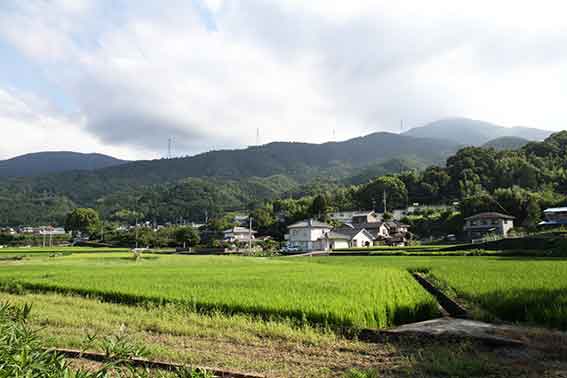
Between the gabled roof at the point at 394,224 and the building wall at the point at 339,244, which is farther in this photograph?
the gabled roof at the point at 394,224

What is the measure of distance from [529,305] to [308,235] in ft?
174

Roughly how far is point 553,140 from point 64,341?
109687mm

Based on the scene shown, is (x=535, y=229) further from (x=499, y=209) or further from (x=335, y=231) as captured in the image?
(x=335, y=231)

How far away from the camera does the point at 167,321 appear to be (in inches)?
381

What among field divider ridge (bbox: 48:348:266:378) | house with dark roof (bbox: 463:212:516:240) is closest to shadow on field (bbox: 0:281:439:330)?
field divider ridge (bbox: 48:348:266:378)

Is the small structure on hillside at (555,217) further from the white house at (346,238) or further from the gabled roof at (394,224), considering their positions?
the gabled roof at (394,224)

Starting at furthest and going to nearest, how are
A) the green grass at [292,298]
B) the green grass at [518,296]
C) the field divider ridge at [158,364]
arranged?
the green grass at [518,296] < the green grass at [292,298] < the field divider ridge at [158,364]

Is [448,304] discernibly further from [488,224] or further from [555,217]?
[555,217]

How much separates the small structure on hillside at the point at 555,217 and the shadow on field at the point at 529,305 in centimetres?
4553

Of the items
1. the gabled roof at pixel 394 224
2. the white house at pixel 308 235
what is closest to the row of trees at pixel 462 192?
the gabled roof at pixel 394 224

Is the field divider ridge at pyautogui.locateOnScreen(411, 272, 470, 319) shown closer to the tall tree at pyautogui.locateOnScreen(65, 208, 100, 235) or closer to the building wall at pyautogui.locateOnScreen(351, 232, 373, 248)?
the building wall at pyautogui.locateOnScreen(351, 232, 373, 248)

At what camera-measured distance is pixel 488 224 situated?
186ft

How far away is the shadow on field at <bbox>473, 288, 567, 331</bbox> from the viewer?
918 centimetres

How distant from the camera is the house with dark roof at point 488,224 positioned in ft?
182
